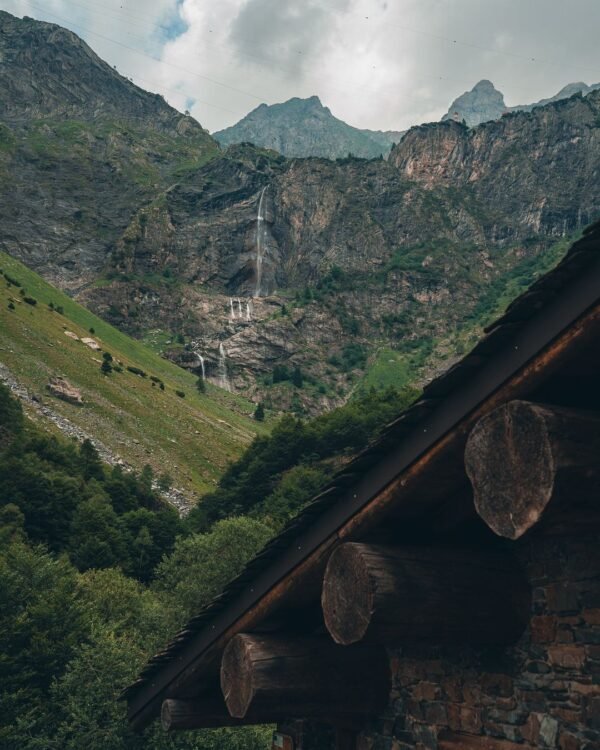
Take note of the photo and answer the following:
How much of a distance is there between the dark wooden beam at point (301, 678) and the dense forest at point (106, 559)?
13445 mm

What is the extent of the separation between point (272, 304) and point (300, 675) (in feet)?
557

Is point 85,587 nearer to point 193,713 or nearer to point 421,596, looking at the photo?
point 193,713

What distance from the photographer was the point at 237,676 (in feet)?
17.3

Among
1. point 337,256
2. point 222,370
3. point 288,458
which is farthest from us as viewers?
point 337,256

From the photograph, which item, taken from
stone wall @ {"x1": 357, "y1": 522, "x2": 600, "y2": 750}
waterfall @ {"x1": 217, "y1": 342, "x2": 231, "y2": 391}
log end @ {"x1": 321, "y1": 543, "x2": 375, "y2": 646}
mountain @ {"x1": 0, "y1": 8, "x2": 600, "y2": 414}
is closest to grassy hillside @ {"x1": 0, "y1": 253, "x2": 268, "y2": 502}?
waterfall @ {"x1": 217, "y1": 342, "x2": 231, "y2": 391}

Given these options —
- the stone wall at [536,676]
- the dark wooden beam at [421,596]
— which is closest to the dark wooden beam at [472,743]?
the stone wall at [536,676]

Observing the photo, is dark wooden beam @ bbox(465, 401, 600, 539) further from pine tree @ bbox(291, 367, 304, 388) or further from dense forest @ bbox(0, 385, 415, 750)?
pine tree @ bbox(291, 367, 304, 388)

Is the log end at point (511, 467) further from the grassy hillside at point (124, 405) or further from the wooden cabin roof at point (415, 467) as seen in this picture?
the grassy hillside at point (124, 405)

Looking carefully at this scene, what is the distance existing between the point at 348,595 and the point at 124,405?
8065cm

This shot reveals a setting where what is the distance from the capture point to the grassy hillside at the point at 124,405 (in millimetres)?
71938

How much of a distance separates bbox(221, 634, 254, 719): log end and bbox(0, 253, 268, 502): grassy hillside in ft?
207

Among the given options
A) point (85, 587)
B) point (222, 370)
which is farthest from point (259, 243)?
point (85, 587)

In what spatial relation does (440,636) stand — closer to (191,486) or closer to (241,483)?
(241,483)

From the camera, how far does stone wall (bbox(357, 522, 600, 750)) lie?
164 inches
